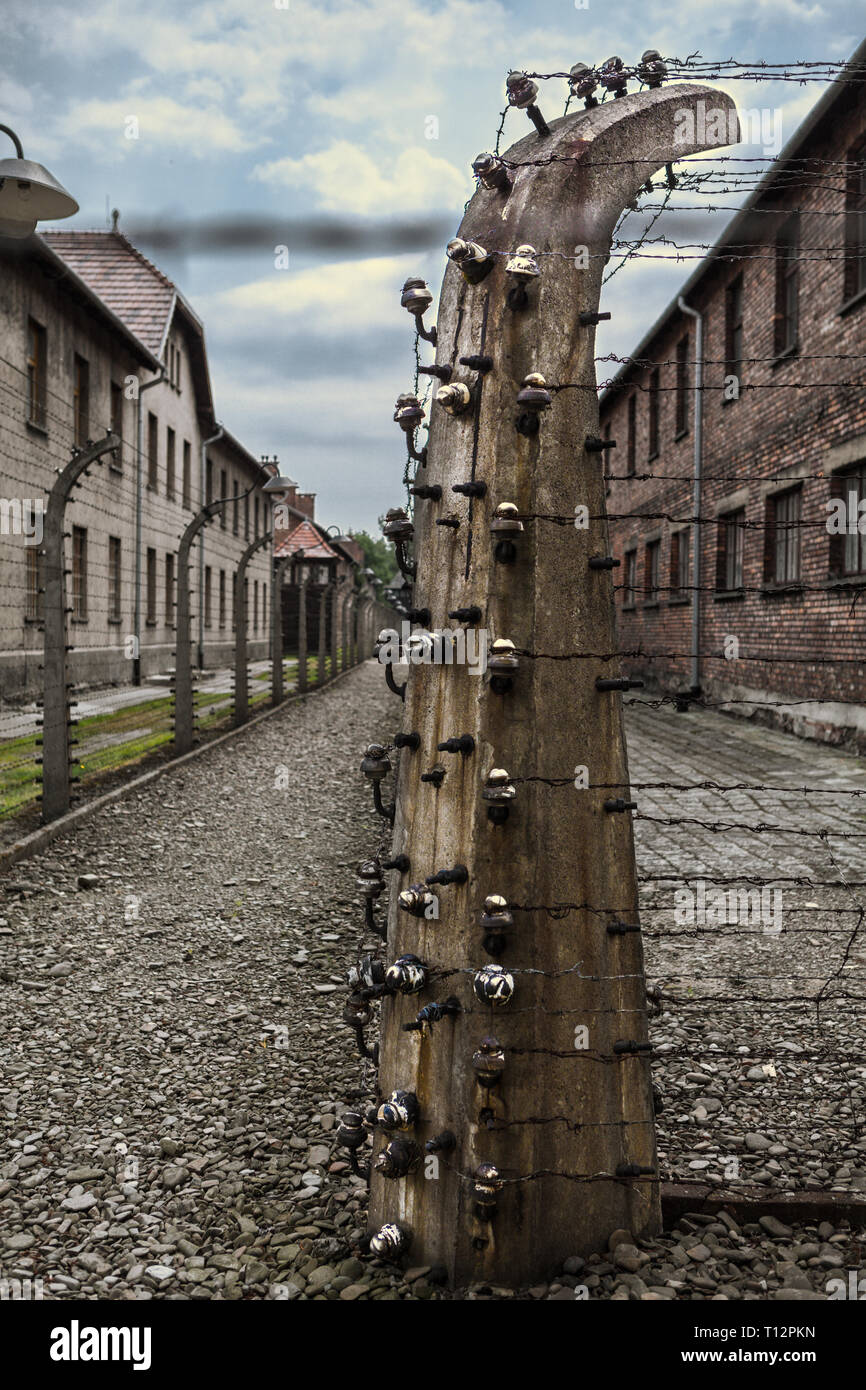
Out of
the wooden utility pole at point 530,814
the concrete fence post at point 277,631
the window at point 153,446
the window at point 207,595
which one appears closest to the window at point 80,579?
the concrete fence post at point 277,631

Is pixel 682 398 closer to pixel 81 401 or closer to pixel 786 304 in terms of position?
pixel 786 304

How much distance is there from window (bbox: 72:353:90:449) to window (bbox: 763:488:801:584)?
12818mm

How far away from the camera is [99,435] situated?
2170cm

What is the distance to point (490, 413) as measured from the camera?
2553mm

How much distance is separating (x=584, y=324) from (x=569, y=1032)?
1709mm

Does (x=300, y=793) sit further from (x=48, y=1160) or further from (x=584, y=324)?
(x=584, y=324)

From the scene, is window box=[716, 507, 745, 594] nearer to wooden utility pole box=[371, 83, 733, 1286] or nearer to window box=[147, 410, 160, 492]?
wooden utility pole box=[371, 83, 733, 1286]

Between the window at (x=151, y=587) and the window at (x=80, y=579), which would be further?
the window at (x=151, y=587)

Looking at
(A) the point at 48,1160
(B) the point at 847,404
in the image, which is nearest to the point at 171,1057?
(A) the point at 48,1160

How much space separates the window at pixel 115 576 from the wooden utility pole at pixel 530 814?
20940 mm

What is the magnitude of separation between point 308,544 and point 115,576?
32771 millimetres

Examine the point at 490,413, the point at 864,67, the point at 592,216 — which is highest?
the point at 864,67

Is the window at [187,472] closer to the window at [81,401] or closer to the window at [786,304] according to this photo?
the window at [81,401]

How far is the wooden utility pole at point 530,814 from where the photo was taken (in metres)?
2.48
